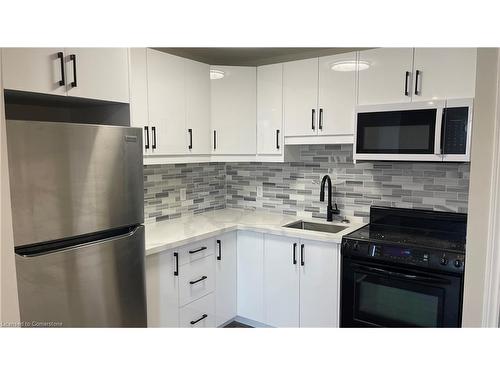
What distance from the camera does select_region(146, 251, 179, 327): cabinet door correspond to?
2.10m

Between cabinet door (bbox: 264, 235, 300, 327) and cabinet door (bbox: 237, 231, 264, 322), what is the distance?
0.15ft

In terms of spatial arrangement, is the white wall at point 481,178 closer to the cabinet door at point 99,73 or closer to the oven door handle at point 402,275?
the oven door handle at point 402,275

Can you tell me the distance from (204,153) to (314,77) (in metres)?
1.01

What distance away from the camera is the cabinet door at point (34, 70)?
1371mm

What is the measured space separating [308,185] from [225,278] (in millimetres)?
1039

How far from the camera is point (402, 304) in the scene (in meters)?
2.13

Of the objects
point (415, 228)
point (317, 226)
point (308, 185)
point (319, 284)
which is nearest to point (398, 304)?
point (319, 284)

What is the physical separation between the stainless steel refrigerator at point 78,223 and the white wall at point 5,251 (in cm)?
73

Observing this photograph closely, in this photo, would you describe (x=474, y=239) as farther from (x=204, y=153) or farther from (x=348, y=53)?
(x=204, y=153)

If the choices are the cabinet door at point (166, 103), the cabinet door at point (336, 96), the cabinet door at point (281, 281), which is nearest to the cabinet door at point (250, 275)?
the cabinet door at point (281, 281)

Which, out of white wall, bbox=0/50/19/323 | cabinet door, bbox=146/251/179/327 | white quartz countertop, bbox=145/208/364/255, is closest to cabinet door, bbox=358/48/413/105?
white quartz countertop, bbox=145/208/364/255

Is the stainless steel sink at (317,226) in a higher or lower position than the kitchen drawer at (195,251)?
higher

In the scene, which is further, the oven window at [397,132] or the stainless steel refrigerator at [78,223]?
the oven window at [397,132]

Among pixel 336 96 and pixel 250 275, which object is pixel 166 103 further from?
pixel 250 275
